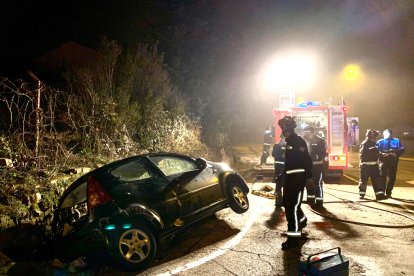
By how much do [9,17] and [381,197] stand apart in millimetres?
19242

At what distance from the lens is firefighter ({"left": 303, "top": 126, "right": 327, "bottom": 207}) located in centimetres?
780

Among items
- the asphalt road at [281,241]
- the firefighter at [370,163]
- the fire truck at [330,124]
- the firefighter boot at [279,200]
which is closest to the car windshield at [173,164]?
the asphalt road at [281,241]

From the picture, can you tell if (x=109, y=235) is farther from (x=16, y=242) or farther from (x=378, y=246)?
(x=378, y=246)

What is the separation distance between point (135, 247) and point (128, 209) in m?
0.49

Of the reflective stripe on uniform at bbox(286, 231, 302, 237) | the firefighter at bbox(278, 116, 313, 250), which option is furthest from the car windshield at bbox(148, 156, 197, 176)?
the reflective stripe on uniform at bbox(286, 231, 302, 237)

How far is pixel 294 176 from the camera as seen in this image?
571 centimetres

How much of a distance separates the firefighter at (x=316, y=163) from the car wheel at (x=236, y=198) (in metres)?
1.60

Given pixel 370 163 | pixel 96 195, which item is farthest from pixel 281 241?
pixel 370 163

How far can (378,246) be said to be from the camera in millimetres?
5250

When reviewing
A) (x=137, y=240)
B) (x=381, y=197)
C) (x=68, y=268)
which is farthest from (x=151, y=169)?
(x=381, y=197)

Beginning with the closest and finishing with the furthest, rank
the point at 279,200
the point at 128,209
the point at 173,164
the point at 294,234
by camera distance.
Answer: the point at 128,209
the point at 294,234
the point at 173,164
the point at 279,200

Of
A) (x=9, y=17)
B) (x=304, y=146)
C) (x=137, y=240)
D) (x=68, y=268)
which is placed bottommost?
(x=68, y=268)

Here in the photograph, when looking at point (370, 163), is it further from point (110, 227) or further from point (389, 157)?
point (110, 227)

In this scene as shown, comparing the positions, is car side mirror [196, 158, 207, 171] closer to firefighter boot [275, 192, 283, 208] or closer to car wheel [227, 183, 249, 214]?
car wheel [227, 183, 249, 214]
